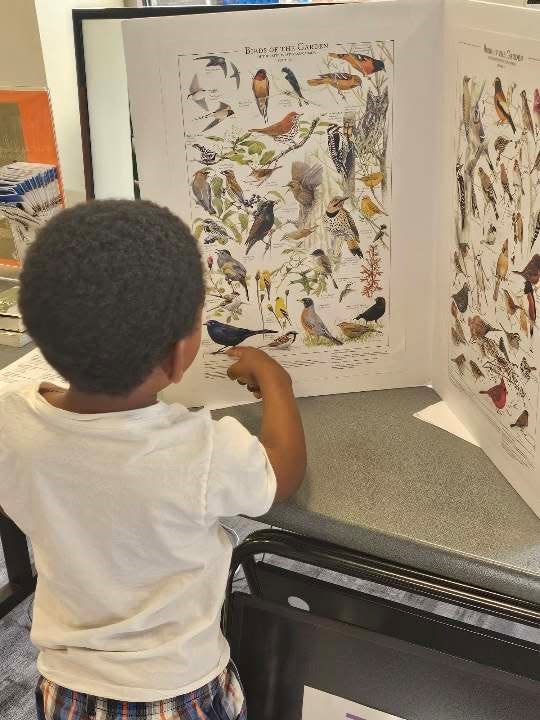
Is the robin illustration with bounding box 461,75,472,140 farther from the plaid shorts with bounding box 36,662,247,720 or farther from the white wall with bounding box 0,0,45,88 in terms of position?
the white wall with bounding box 0,0,45,88

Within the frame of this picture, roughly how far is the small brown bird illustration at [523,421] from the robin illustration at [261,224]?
380mm

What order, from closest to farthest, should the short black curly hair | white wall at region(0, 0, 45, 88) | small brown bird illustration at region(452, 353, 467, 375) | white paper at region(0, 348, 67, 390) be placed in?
the short black curly hair, small brown bird illustration at region(452, 353, 467, 375), white paper at region(0, 348, 67, 390), white wall at region(0, 0, 45, 88)

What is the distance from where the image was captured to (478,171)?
850 mm

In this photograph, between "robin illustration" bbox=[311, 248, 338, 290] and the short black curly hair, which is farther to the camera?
"robin illustration" bbox=[311, 248, 338, 290]

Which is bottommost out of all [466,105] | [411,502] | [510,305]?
[411,502]

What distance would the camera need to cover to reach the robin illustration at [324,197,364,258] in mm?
960

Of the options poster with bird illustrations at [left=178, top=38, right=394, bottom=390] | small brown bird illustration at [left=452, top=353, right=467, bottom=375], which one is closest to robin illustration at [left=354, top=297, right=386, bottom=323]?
poster with bird illustrations at [left=178, top=38, right=394, bottom=390]

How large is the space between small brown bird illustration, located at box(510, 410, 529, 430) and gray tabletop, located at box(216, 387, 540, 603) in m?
0.08

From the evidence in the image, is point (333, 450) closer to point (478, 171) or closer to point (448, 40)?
point (478, 171)

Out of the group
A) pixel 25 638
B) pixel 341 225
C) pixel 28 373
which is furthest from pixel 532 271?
pixel 25 638

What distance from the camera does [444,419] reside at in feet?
3.31

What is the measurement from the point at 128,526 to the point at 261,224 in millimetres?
415

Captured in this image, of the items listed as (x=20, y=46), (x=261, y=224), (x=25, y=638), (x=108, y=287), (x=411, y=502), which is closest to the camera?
(x=108, y=287)

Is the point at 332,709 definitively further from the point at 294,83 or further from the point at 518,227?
the point at 294,83
